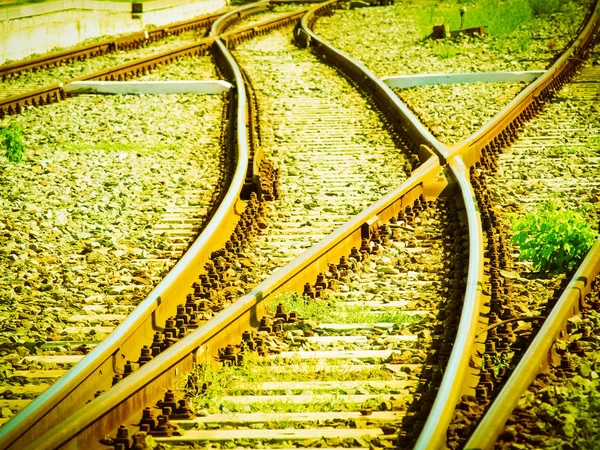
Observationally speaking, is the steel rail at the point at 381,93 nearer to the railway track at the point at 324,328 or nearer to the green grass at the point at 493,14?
the railway track at the point at 324,328

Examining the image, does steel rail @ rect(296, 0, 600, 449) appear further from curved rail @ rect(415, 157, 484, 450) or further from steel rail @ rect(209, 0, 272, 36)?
steel rail @ rect(209, 0, 272, 36)

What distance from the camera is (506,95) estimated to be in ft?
47.0

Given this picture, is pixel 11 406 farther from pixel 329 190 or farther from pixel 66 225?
pixel 329 190

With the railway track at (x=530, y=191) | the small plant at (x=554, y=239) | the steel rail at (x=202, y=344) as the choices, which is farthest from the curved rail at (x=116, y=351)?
the small plant at (x=554, y=239)

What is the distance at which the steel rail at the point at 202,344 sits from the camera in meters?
4.62

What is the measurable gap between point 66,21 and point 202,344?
54.2 ft

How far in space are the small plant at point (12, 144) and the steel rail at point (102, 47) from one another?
5.49 meters

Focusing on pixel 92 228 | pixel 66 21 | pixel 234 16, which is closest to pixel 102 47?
pixel 66 21

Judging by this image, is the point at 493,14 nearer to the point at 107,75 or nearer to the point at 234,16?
the point at 234,16

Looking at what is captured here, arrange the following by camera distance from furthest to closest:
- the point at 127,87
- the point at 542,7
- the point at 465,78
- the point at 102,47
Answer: the point at 542,7 → the point at 102,47 → the point at 465,78 → the point at 127,87

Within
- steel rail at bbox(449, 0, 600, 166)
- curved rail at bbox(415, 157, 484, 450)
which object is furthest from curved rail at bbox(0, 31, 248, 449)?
steel rail at bbox(449, 0, 600, 166)

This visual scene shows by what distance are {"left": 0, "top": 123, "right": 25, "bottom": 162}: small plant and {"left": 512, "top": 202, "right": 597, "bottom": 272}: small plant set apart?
5.47m

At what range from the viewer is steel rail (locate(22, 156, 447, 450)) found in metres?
4.62

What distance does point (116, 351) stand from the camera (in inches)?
223
